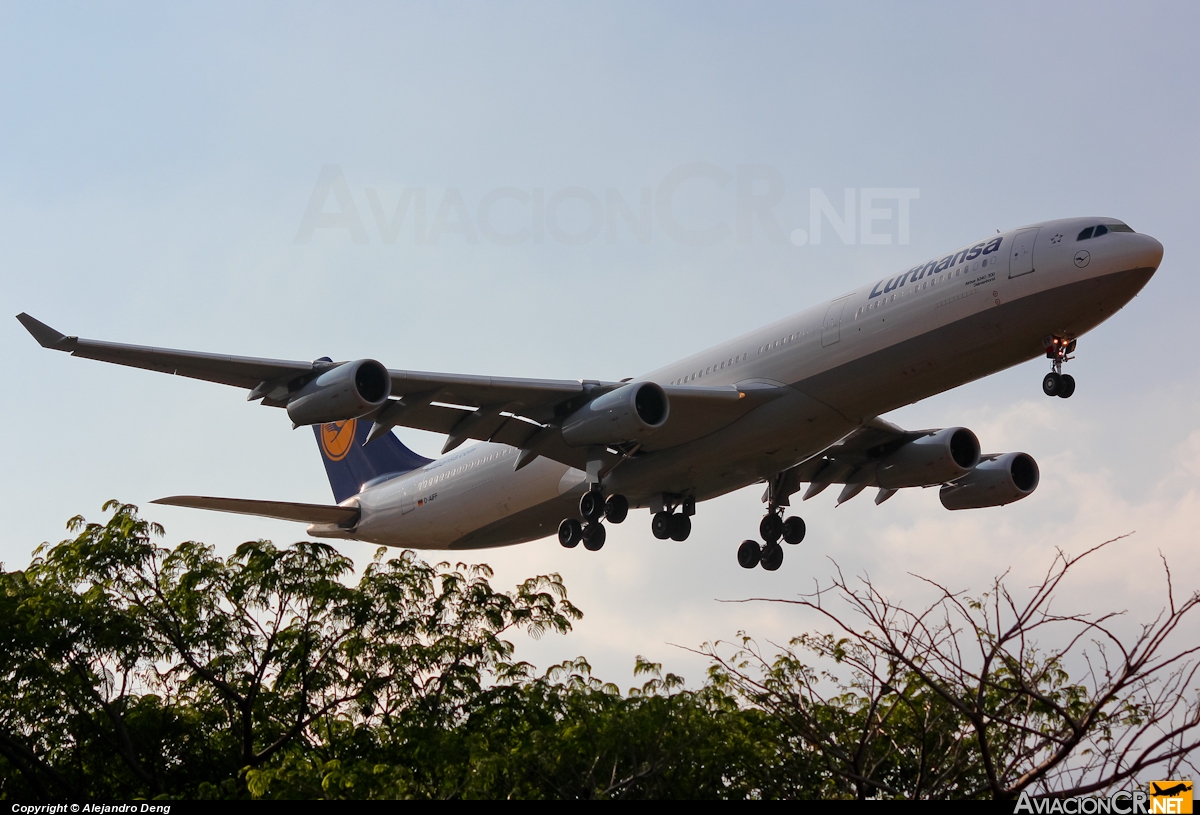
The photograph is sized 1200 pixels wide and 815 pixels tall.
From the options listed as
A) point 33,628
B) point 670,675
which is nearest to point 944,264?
point 670,675

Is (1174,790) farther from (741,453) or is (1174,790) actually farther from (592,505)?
(592,505)

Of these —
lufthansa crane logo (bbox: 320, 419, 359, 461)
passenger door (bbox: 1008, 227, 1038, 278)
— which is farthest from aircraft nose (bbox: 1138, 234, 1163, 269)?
lufthansa crane logo (bbox: 320, 419, 359, 461)

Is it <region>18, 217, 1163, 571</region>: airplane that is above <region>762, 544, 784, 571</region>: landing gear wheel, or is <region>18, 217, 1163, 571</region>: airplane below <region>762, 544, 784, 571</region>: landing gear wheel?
above

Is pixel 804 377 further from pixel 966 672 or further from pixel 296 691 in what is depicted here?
pixel 966 672

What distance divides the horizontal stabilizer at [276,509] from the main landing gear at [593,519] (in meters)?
8.39

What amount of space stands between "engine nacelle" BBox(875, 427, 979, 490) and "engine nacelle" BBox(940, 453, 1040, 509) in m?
1.50

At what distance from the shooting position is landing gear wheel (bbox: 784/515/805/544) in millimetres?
32375

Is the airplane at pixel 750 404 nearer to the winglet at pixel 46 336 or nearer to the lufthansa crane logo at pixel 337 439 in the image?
the winglet at pixel 46 336

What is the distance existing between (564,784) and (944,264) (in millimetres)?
12631

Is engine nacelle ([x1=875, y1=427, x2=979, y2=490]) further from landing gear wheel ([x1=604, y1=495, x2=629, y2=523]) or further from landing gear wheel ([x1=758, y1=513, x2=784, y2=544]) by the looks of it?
landing gear wheel ([x1=604, y1=495, x2=629, y2=523])

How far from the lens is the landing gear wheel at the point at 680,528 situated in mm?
29938

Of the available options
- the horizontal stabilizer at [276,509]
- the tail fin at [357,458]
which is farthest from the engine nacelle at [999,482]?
the horizontal stabilizer at [276,509]

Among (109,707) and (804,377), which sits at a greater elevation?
(804,377)

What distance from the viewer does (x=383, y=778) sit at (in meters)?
21.8
